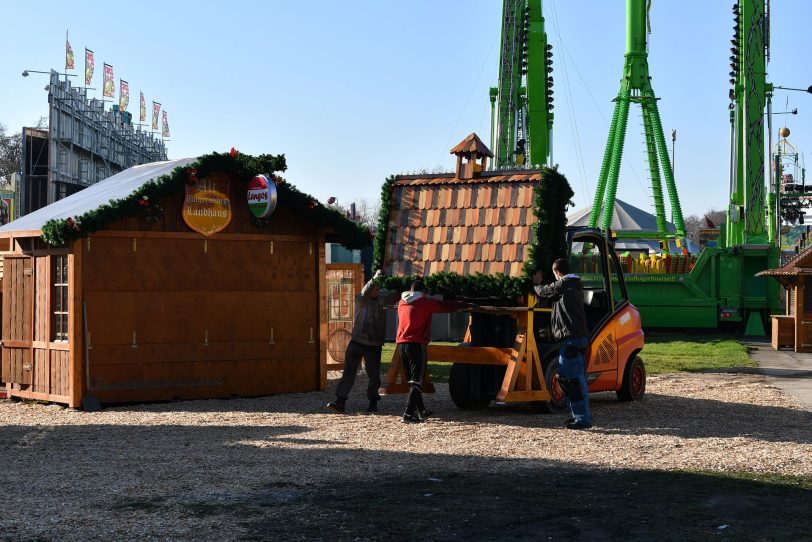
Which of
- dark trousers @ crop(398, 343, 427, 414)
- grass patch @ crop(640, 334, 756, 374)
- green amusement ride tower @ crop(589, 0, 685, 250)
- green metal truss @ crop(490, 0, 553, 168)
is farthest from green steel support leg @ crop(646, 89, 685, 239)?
dark trousers @ crop(398, 343, 427, 414)

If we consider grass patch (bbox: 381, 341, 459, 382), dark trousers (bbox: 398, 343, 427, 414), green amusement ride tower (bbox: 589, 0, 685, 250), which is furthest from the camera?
green amusement ride tower (bbox: 589, 0, 685, 250)

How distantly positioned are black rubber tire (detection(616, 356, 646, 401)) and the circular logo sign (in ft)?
17.6

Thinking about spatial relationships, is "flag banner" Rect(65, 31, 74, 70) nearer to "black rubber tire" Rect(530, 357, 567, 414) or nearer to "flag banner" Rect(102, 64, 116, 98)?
"flag banner" Rect(102, 64, 116, 98)

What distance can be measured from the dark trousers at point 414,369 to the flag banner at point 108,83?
62.7m

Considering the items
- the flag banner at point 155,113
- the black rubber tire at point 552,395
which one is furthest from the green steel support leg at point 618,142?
the flag banner at point 155,113

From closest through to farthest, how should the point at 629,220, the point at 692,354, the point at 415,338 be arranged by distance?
the point at 415,338
the point at 692,354
the point at 629,220

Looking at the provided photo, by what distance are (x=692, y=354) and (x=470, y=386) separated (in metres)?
11.6

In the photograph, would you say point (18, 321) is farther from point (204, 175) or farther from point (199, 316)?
point (204, 175)

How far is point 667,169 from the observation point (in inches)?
1671

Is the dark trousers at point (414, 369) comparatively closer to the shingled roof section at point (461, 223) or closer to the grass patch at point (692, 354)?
the shingled roof section at point (461, 223)

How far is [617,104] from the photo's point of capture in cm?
4025

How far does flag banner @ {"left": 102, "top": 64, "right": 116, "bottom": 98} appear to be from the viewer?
73.2m

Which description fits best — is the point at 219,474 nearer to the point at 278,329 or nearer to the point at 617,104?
the point at 278,329

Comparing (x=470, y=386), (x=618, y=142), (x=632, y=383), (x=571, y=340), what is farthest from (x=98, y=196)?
(x=618, y=142)
